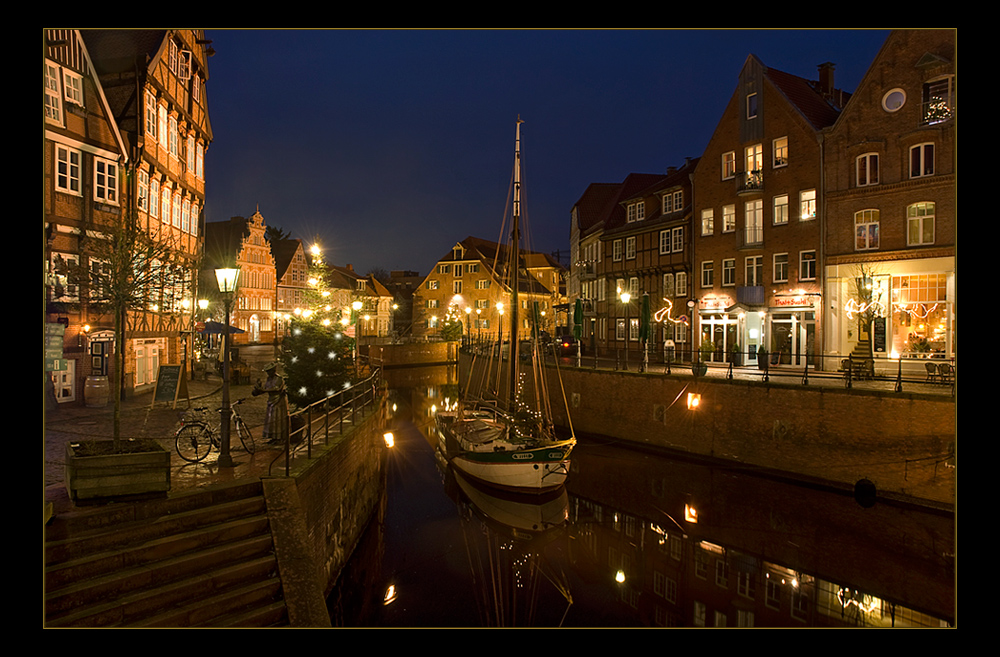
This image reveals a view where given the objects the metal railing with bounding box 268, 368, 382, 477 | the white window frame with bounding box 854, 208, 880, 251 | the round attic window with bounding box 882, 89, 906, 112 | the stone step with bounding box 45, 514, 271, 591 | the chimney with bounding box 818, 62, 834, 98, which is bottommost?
the stone step with bounding box 45, 514, 271, 591

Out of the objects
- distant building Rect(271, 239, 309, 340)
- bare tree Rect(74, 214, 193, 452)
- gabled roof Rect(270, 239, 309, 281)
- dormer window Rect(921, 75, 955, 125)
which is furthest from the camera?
gabled roof Rect(270, 239, 309, 281)

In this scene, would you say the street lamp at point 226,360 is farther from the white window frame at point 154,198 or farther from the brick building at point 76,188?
the white window frame at point 154,198

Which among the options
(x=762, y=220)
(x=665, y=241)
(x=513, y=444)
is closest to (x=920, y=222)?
(x=762, y=220)

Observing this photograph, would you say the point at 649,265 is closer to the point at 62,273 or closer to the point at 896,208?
the point at 896,208

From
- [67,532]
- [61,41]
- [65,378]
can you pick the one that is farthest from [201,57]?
[67,532]

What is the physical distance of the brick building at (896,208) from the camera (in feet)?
69.5

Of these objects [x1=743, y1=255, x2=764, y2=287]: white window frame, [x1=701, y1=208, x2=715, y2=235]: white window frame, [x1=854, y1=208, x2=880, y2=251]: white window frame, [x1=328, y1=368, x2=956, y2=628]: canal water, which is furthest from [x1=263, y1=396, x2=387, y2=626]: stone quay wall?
[x1=701, y1=208, x2=715, y2=235]: white window frame

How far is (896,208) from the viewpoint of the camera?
22578 millimetres

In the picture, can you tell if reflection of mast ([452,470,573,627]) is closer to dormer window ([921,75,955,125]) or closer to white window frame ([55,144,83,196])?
white window frame ([55,144,83,196])

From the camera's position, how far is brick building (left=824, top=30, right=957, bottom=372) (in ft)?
69.5

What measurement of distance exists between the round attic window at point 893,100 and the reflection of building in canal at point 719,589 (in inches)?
704

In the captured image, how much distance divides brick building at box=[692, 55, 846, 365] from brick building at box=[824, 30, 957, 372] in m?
0.98

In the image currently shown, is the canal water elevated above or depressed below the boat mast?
below

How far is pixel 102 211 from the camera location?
19.1 metres
